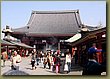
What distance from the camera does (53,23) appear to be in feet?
15.4

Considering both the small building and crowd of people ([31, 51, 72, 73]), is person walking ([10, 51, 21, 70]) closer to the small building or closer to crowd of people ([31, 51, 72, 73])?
crowd of people ([31, 51, 72, 73])

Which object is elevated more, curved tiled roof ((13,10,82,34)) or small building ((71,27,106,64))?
curved tiled roof ((13,10,82,34))

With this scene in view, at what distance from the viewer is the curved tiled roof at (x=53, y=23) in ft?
14.5

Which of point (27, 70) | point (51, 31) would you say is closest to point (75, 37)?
point (51, 31)

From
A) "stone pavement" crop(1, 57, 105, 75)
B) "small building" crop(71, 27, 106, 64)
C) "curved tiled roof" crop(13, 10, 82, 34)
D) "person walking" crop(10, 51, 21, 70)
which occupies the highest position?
"curved tiled roof" crop(13, 10, 82, 34)

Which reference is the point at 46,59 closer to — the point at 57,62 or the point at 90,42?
the point at 57,62

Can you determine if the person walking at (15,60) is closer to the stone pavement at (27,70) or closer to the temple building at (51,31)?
the stone pavement at (27,70)

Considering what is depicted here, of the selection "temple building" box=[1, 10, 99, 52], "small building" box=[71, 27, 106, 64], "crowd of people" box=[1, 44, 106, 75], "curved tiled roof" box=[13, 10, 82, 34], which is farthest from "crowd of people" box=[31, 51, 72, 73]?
"curved tiled roof" box=[13, 10, 82, 34]

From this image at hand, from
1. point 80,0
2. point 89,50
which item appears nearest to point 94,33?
point 89,50

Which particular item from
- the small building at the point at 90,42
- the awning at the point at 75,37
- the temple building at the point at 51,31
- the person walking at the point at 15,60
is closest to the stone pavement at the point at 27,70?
the person walking at the point at 15,60

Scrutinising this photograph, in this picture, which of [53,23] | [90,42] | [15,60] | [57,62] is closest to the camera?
[90,42]

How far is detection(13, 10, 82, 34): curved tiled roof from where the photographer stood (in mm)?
4430

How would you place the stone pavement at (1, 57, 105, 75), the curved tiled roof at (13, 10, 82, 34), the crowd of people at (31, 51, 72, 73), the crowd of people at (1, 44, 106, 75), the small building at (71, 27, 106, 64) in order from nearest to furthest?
the small building at (71, 27, 106, 64) → the stone pavement at (1, 57, 105, 75) → the crowd of people at (1, 44, 106, 75) → the crowd of people at (31, 51, 72, 73) → the curved tiled roof at (13, 10, 82, 34)

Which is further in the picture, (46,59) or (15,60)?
(46,59)
